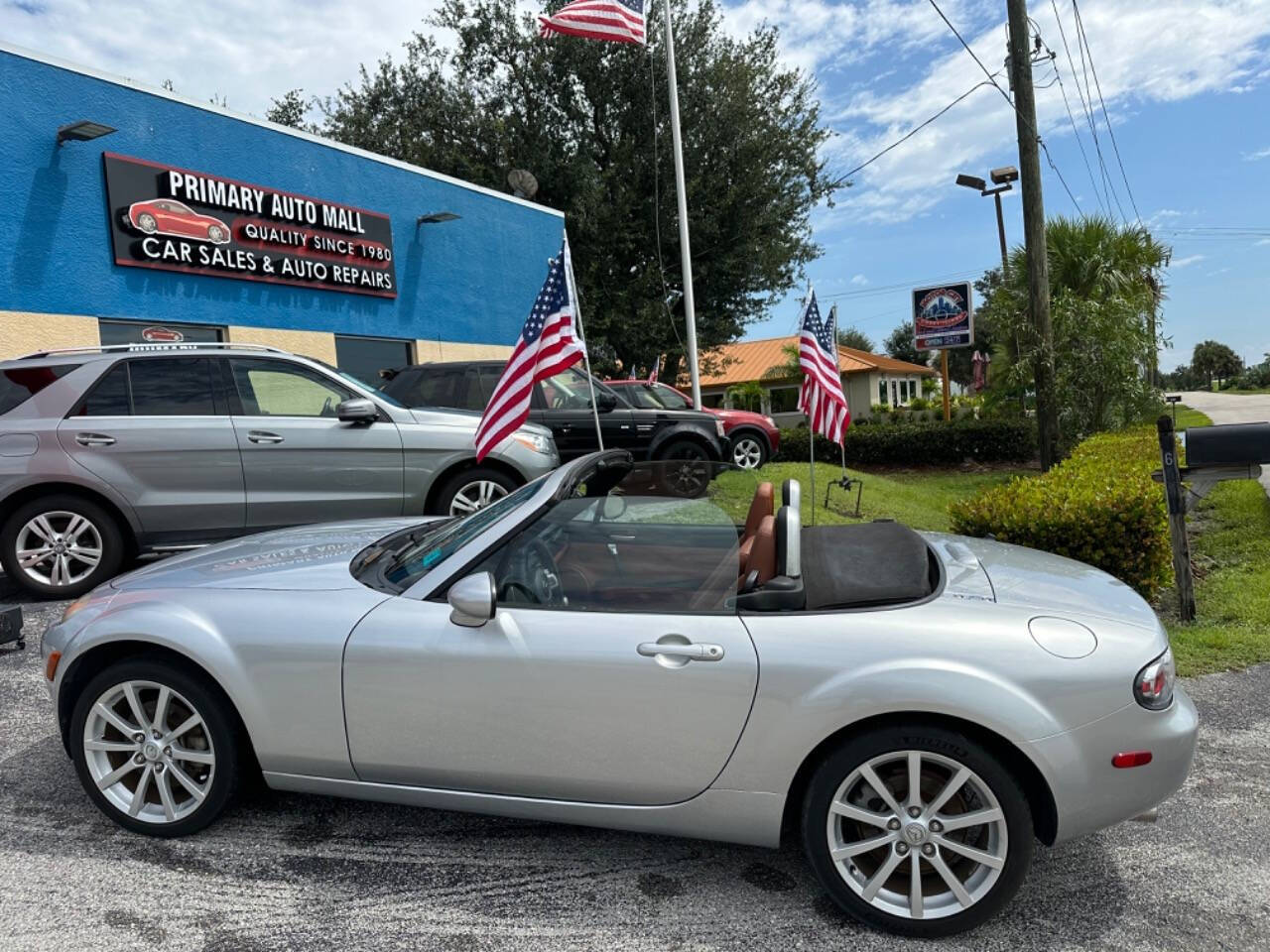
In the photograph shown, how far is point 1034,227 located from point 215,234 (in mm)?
11151

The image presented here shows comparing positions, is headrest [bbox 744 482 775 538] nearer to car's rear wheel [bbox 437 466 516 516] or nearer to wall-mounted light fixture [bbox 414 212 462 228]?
car's rear wheel [bbox 437 466 516 516]

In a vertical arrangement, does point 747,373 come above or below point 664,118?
below

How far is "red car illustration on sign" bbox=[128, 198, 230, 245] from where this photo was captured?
1008cm

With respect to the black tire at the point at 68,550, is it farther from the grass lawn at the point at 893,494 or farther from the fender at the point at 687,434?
Result: the fender at the point at 687,434

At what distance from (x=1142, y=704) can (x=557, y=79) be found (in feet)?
77.3

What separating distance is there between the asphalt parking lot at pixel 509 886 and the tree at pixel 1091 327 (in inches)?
443

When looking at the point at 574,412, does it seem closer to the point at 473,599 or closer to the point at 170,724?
the point at 170,724

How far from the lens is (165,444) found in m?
6.22

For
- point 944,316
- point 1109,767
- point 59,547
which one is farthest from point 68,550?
A: point 944,316

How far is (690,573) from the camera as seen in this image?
292 centimetres

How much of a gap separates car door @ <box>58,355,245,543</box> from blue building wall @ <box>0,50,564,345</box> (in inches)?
159

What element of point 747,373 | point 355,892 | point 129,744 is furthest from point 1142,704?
point 747,373

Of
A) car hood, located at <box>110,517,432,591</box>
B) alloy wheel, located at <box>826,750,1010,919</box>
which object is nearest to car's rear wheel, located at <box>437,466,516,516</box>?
car hood, located at <box>110,517,432,591</box>

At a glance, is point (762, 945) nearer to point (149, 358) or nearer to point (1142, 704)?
point (1142, 704)
